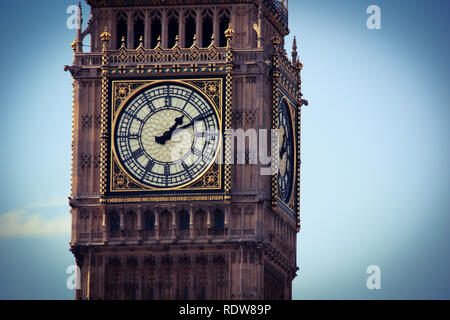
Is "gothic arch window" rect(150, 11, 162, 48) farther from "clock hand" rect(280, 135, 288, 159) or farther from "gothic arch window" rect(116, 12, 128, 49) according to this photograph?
"clock hand" rect(280, 135, 288, 159)

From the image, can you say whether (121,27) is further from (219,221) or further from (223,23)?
(219,221)

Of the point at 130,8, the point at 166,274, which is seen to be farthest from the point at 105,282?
the point at 130,8

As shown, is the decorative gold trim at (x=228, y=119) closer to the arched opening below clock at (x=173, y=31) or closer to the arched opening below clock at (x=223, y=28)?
the arched opening below clock at (x=223, y=28)

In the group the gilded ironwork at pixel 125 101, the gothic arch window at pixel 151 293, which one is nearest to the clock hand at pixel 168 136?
the gilded ironwork at pixel 125 101

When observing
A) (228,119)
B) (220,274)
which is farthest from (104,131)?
(220,274)

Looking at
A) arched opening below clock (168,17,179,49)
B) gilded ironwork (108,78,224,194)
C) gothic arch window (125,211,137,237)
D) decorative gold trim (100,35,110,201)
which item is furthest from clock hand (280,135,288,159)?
decorative gold trim (100,35,110,201)

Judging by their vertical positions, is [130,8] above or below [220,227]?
above
